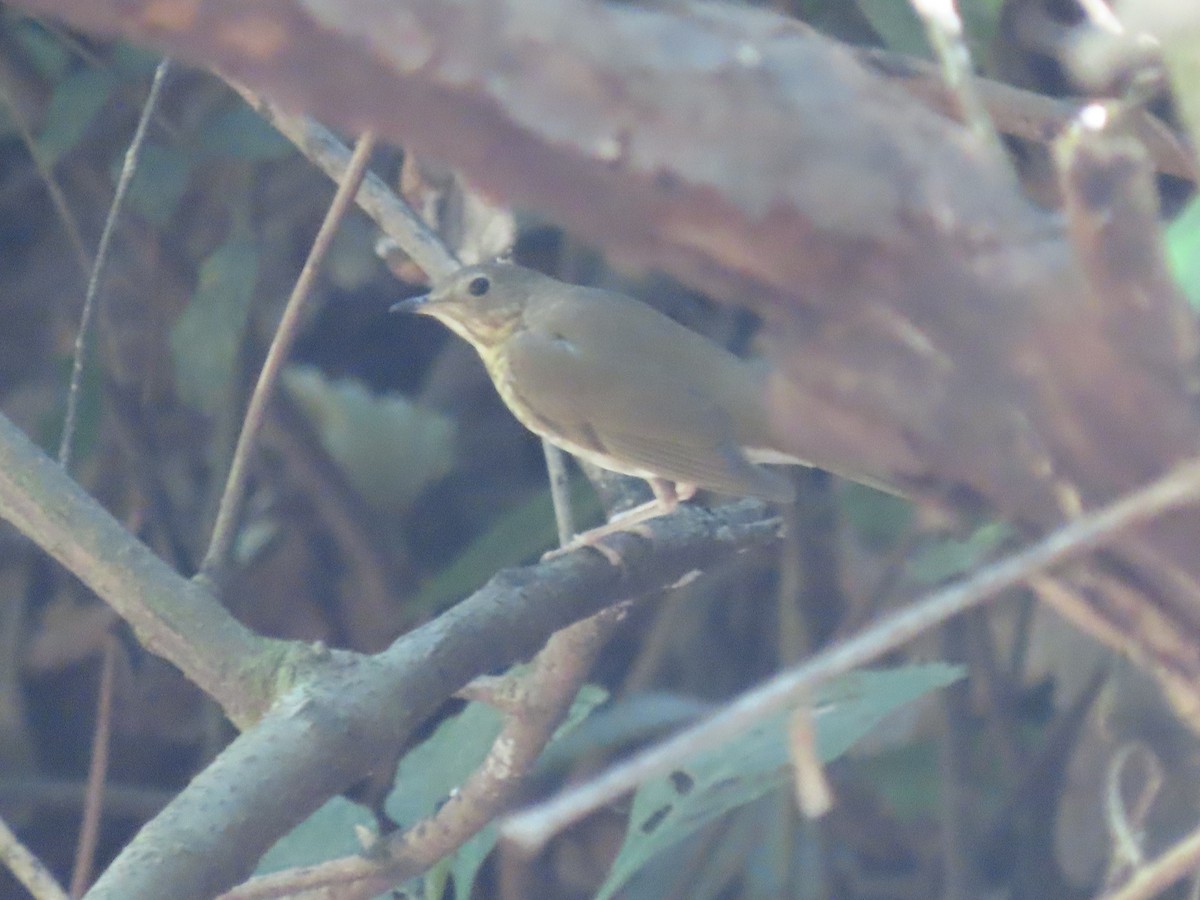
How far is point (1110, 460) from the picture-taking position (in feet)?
3.47

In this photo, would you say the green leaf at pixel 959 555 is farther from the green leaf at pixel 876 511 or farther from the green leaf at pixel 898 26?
the green leaf at pixel 898 26

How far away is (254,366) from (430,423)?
0.56 m

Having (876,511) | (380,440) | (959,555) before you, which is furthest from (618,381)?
(959,555)

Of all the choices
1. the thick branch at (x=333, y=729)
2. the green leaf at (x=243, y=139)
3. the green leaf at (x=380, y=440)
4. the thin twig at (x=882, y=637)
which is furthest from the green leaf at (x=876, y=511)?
the thin twig at (x=882, y=637)

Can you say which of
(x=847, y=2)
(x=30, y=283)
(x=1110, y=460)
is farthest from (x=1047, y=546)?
(x=30, y=283)

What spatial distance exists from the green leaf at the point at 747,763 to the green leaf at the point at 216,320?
202 centimetres

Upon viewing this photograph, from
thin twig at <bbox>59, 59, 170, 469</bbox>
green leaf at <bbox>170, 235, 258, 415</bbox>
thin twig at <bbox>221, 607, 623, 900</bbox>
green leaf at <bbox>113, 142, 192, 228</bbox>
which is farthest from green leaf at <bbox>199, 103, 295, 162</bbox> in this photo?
thin twig at <bbox>221, 607, 623, 900</bbox>

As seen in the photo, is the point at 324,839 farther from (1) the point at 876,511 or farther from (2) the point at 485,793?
(1) the point at 876,511

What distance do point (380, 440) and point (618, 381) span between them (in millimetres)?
918

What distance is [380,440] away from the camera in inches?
191

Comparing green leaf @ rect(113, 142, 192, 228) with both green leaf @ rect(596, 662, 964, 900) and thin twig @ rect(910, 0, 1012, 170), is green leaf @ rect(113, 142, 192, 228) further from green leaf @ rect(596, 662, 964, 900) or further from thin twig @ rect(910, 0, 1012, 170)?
thin twig @ rect(910, 0, 1012, 170)

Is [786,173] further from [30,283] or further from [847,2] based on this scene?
[30,283]

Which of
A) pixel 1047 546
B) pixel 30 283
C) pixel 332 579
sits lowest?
pixel 332 579

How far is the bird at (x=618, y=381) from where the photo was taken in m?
3.88
